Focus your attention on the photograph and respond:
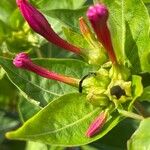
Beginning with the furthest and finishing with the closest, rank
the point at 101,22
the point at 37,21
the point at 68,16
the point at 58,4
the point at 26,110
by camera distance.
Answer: the point at 58,4 < the point at 26,110 < the point at 68,16 < the point at 37,21 < the point at 101,22

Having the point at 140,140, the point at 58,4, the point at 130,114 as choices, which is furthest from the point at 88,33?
the point at 58,4

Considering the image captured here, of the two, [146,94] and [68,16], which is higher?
[68,16]

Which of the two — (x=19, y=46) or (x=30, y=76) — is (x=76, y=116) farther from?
(x=19, y=46)

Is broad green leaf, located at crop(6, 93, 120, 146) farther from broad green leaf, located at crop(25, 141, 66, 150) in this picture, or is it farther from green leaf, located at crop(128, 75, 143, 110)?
broad green leaf, located at crop(25, 141, 66, 150)

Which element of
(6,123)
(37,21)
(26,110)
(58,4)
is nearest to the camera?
(37,21)

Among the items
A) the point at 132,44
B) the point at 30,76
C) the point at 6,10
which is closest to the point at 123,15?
the point at 132,44

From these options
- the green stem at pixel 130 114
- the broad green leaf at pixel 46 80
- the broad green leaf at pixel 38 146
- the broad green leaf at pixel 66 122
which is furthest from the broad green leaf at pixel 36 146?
the green stem at pixel 130 114

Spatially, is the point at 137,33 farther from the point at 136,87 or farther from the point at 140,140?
the point at 140,140
